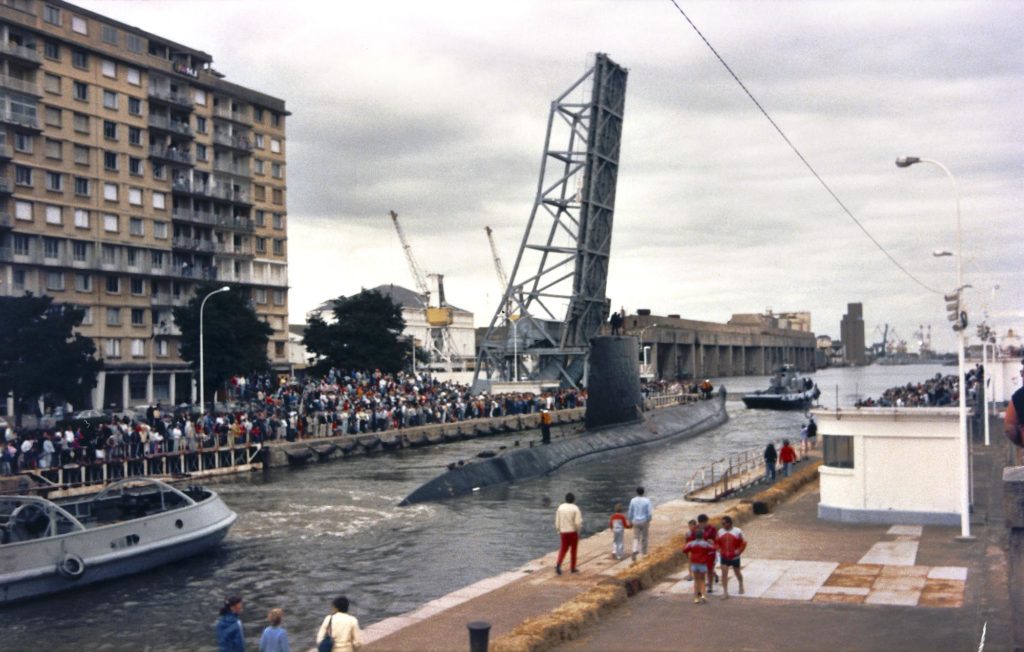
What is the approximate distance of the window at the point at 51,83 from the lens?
191 feet

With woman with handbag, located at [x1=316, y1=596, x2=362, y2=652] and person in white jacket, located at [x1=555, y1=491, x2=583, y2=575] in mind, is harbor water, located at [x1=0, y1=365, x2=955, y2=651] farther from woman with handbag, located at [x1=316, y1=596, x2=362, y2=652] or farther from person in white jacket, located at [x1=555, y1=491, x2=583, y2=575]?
woman with handbag, located at [x1=316, y1=596, x2=362, y2=652]

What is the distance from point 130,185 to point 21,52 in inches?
430

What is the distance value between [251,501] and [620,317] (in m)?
15.5

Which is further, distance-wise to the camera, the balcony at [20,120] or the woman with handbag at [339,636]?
the balcony at [20,120]

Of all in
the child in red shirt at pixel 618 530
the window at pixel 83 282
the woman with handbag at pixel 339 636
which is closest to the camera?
the woman with handbag at pixel 339 636

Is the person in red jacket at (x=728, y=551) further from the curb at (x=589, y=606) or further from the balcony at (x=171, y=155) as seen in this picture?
the balcony at (x=171, y=155)

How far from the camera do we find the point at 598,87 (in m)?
66.2

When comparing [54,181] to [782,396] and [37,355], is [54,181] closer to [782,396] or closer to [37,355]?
[37,355]

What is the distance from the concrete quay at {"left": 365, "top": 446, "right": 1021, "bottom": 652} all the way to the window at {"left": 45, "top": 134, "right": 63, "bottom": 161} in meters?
48.8

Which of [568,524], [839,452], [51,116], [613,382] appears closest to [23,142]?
[51,116]

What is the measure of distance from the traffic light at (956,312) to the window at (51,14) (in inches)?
2145

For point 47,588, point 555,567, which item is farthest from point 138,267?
point 555,567

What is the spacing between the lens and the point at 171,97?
67875 mm

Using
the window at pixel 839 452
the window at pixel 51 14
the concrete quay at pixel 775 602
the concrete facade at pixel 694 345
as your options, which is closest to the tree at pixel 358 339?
the window at pixel 51 14
